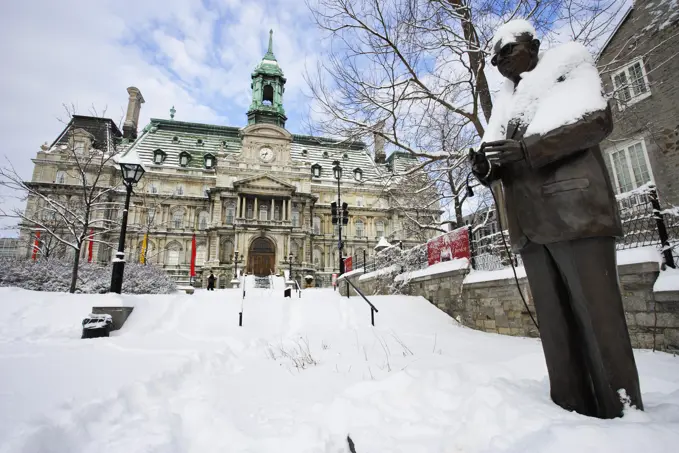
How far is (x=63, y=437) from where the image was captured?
2.18 m

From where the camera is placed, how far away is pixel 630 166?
40.1ft

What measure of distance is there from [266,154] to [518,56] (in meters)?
39.4

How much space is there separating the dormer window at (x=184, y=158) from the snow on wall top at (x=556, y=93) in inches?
1728

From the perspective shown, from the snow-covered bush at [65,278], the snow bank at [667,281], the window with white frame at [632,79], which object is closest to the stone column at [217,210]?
the snow-covered bush at [65,278]

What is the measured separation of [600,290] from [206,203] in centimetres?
4105

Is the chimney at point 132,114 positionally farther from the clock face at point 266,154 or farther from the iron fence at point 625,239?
the iron fence at point 625,239

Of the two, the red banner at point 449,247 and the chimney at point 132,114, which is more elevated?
the chimney at point 132,114

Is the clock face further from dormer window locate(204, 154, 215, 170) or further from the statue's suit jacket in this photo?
the statue's suit jacket

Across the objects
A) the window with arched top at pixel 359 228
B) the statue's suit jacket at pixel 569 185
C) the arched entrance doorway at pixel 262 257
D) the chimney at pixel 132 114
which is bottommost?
the statue's suit jacket at pixel 569 185

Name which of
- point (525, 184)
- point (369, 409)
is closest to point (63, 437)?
point (369, 409)

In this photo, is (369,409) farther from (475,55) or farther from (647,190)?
(475,55)

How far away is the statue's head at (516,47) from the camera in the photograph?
255 cm

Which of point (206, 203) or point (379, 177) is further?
point (206, 203)

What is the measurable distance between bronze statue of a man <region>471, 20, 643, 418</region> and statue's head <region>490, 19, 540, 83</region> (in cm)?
1
